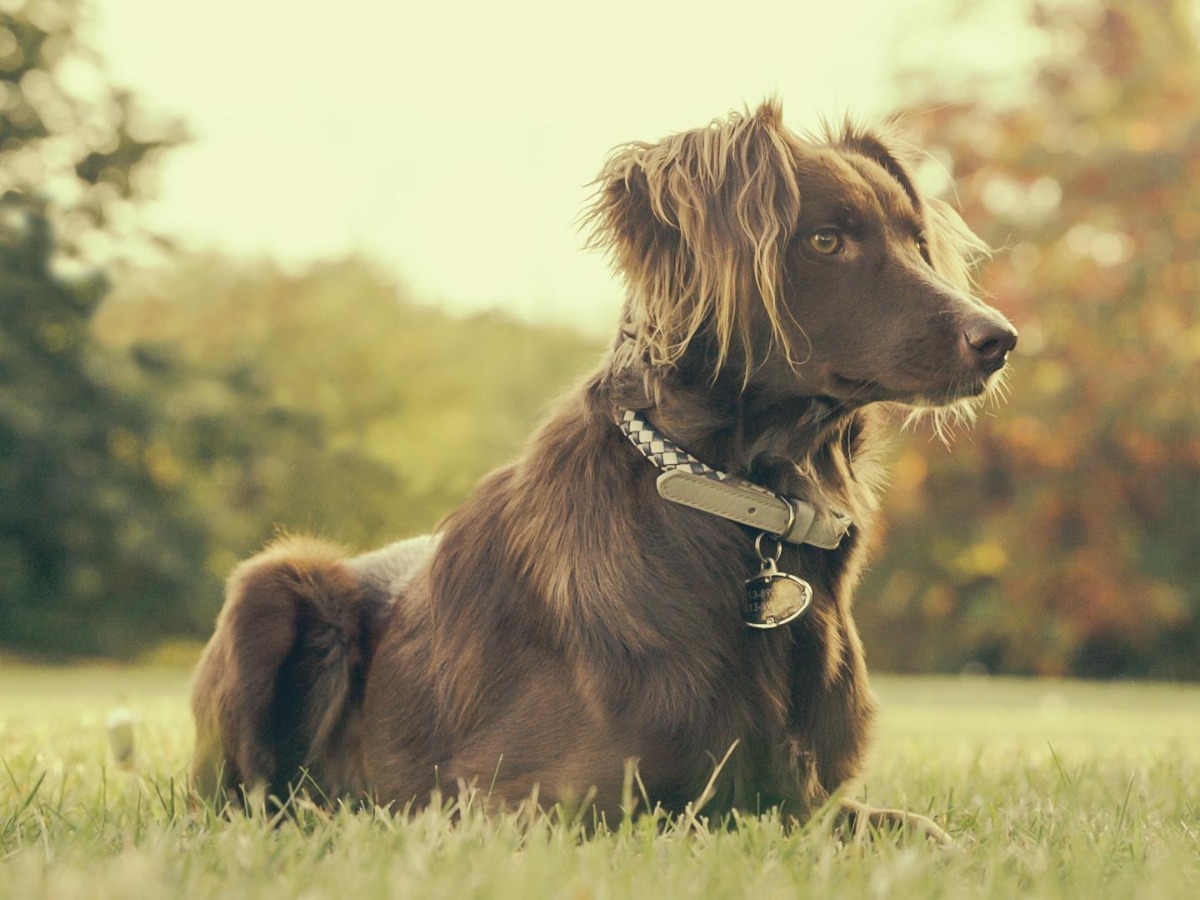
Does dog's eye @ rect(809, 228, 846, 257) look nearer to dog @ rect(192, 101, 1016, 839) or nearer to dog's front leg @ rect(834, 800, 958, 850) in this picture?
dog @ rect(192, 101, 1016, 839)

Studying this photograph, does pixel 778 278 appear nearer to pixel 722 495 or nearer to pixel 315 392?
pixel 722 495

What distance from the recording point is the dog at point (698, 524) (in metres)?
2.79

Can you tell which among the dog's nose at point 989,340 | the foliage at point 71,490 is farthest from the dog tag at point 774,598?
the foliage at point 71,490

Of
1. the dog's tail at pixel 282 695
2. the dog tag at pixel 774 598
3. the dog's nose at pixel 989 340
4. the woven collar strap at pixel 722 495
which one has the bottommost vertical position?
the dog's tail at pixel 282 695

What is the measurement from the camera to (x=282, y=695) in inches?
136

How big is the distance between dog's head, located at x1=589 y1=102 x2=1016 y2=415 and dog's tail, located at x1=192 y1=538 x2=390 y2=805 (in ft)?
3.81

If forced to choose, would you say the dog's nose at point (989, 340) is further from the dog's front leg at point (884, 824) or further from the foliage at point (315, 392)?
the foliage at point (315, 392)

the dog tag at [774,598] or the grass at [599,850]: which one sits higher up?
the dog tag at [774,598]

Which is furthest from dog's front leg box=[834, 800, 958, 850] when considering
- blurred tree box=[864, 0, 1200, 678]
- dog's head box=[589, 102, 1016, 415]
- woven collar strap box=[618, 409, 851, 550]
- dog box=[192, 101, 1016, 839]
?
blurred tree box=[864, 0, 1200, 678]

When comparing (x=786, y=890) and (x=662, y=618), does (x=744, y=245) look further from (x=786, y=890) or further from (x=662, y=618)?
(x=786, y=890)

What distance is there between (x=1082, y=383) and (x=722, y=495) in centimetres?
1671

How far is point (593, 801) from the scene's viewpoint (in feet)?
8.87

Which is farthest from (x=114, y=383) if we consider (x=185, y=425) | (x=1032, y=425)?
(x=1032, y=425)

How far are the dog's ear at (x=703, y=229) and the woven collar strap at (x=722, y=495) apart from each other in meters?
0.19
